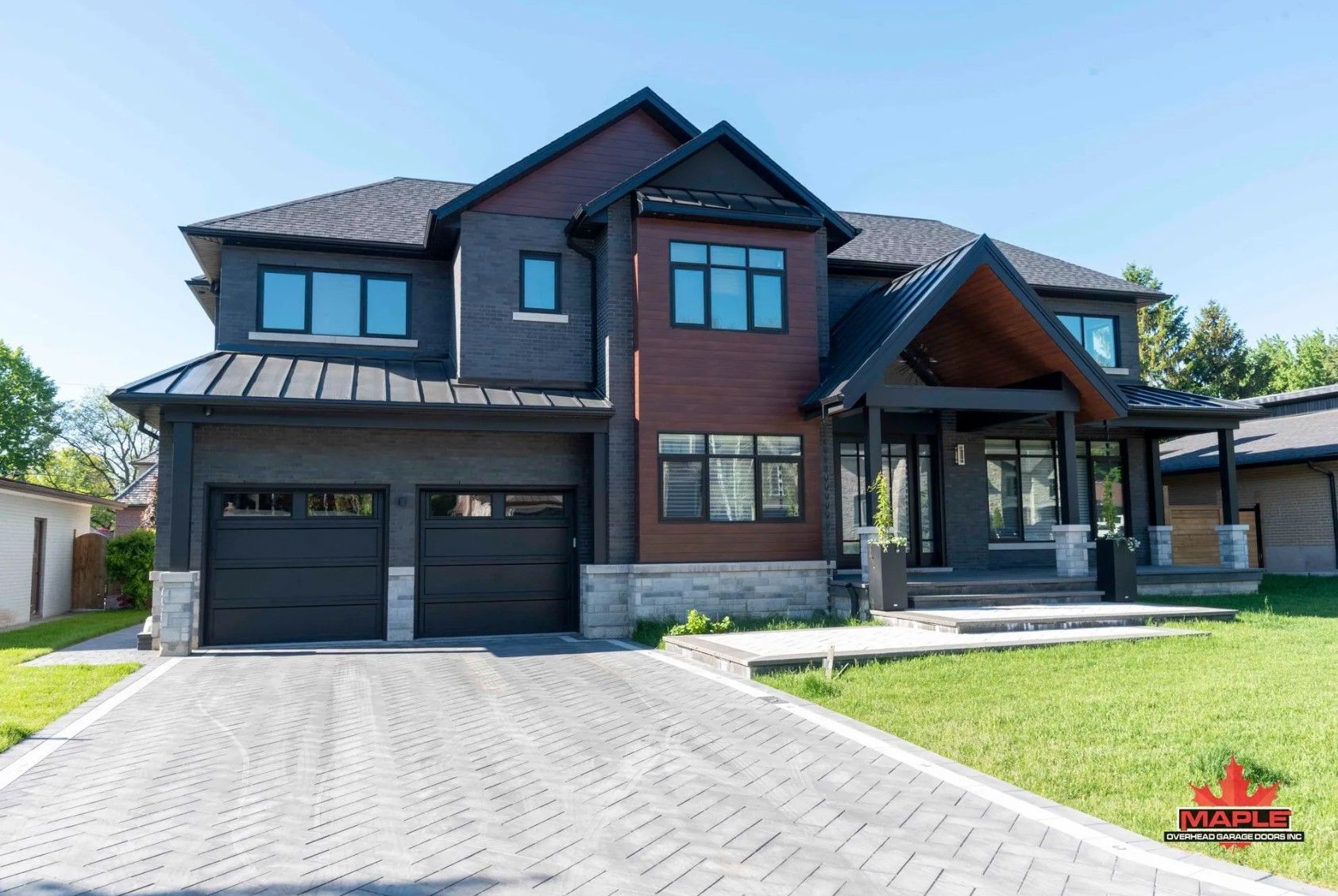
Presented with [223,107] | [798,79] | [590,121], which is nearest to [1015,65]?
[798,79]

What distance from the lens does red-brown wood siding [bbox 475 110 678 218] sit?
16312 mm

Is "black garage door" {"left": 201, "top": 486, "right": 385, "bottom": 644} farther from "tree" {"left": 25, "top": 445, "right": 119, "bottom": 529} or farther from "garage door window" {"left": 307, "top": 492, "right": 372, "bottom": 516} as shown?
"tree" {"left": 25, "top": 445, "right": 119, "bottom": 529}

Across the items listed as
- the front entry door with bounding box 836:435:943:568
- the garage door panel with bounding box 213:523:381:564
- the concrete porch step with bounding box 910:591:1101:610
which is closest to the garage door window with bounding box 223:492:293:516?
the garage door panel with bounding box 213:523:381:564

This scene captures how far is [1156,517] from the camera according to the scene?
765 inches

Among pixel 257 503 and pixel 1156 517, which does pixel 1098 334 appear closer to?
pixel 1156 517

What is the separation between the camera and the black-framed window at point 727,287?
1576 centimetres

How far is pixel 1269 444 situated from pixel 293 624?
926 inches

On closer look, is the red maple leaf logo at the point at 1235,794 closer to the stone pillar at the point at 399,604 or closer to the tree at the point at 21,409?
the stone pillar at the point at 399,604

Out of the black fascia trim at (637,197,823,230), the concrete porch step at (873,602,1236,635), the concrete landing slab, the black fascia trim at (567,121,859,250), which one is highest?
the black fascia trim at (567,121,859,250)

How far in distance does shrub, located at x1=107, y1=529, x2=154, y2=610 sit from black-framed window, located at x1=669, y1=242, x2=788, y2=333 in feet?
48.4

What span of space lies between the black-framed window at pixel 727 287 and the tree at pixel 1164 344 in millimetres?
41278

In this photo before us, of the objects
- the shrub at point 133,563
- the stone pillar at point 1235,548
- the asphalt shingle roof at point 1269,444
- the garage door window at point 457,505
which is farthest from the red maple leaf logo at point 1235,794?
the shrub at point 133,563

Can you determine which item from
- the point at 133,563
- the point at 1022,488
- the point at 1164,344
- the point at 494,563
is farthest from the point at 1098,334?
the point at 1164,344

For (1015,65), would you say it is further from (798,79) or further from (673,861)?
(673,861)
